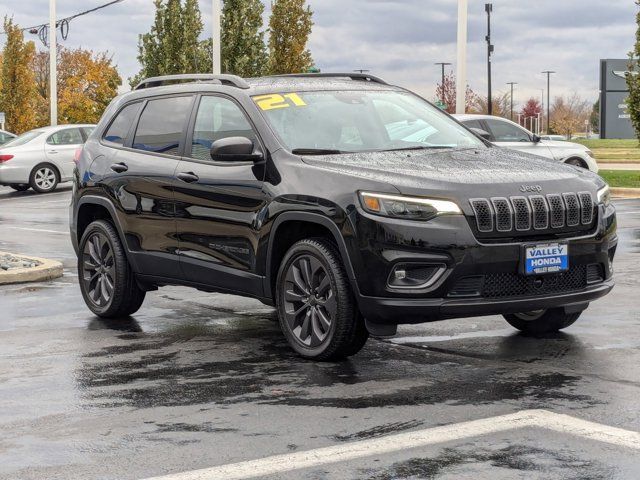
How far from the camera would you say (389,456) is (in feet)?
17.4

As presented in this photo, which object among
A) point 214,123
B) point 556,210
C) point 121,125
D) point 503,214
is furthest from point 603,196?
point 121,125

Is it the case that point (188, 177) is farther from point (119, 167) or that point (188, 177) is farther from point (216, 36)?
point (216, 36)

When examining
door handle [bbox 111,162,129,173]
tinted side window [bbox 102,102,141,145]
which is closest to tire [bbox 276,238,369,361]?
door handle [bbox 111,162,129,173]

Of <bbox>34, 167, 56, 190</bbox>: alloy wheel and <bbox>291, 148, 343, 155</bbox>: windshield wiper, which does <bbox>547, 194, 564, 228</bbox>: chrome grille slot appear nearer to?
<bbox>291, 148, 343, 155</bbox>: windshield wiper

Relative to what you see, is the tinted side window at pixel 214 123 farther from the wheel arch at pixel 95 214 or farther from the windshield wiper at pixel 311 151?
the wheel arch at pixel 95 214

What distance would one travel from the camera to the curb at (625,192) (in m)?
25.0

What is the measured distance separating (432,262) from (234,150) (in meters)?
1.61

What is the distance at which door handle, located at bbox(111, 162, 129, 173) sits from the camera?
9.26 m

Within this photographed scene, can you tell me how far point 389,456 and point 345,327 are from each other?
206 cm

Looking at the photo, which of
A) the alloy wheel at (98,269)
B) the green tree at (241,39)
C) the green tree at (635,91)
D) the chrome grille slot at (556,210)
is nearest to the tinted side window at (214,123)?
the alloy wheel at (98,269)

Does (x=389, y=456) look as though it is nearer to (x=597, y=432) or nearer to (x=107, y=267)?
(x=597, y=432)

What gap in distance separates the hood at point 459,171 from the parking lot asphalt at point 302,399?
3.54 feet

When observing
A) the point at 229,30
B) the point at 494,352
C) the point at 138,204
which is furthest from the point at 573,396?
the point at 229,30

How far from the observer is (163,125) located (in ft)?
29.8
